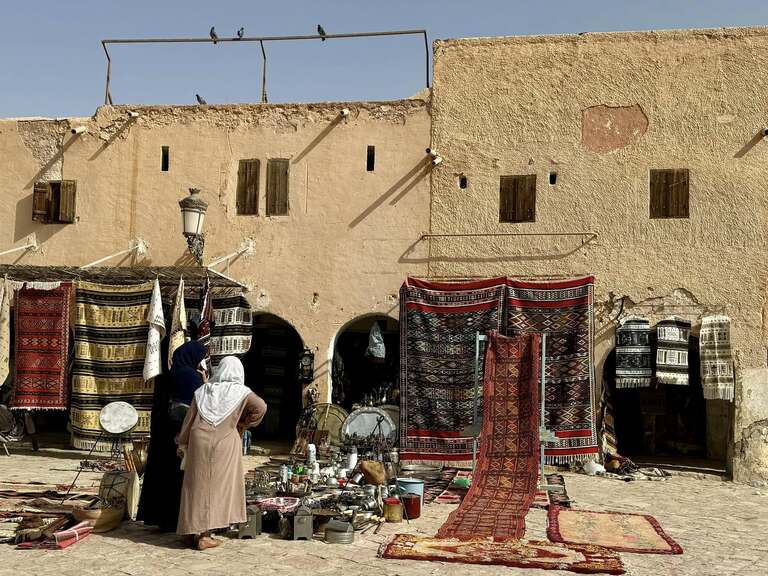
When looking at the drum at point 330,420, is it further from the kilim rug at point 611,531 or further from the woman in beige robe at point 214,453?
the woman in beige robe at point 214,453

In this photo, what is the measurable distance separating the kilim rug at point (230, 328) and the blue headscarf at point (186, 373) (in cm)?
558

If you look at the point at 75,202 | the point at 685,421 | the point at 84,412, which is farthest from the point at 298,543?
the point at 685,421

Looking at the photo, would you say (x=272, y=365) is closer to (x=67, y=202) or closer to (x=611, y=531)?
(x=67, y=202)

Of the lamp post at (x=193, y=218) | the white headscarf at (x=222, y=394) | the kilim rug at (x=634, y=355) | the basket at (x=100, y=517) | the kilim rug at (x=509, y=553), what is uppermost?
the lamp post at (x=193, y=218)

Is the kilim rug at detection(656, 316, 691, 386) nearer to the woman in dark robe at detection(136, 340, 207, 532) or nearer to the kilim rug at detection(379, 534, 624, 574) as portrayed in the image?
the kilim rug at detection(379, 534, 624, 574)

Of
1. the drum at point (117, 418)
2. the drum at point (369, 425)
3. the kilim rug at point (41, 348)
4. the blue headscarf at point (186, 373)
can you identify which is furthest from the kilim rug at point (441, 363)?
the blue headscarf at point (186, 373)

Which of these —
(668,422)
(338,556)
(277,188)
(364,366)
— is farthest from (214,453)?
(668,422)

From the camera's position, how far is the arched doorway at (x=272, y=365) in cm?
1529

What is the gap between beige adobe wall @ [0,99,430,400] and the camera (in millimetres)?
13547

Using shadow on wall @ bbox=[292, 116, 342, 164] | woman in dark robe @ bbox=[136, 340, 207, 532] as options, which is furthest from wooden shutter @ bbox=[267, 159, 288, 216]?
woman in dark robe @ bbox=[136, 340, 207, 532]

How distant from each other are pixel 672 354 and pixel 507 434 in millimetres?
3105

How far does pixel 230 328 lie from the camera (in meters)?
12.9

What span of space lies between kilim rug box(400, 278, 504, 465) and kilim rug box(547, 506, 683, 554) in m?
3.47

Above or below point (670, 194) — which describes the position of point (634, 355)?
below
